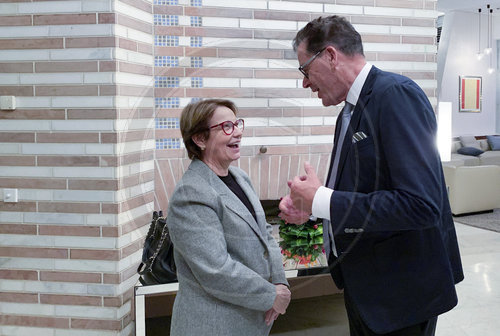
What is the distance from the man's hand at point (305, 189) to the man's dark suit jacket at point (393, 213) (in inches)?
2.8

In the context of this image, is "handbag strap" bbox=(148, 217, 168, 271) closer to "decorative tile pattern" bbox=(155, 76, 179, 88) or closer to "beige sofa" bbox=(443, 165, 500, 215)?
"decorative tile pattern" bbox=(155, 76, 179, 88)

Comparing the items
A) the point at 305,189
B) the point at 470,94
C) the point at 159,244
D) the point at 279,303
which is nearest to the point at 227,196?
the point at 305,189

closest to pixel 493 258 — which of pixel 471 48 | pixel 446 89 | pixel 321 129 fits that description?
pixel 321 129

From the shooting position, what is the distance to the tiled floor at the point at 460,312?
2.97 meters

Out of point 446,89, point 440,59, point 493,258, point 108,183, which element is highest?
point 440,59

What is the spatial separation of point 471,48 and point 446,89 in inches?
57.1

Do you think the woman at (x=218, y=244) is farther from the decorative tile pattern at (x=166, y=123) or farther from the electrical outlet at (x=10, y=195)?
the electrical outlet at (x=10, y=195)

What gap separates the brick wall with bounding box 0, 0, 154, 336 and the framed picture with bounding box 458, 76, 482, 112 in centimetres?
1173

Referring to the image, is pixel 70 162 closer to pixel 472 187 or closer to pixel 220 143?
pixel 220 143

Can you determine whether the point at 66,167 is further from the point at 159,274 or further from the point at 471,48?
the point at 471,48

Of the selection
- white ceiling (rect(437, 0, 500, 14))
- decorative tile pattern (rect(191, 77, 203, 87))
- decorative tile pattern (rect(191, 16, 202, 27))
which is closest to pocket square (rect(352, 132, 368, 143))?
decorative tile pattern (rect(191, 77, 203, 87))

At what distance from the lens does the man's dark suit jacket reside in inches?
47.6

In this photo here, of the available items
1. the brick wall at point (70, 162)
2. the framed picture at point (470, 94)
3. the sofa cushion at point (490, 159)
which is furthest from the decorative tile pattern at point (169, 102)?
the framed picture at point (470, 94)

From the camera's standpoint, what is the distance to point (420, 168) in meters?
1.20
